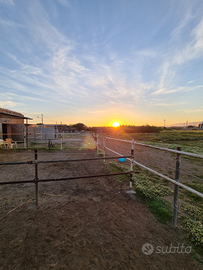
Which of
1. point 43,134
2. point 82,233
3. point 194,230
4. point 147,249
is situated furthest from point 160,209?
point 43,134

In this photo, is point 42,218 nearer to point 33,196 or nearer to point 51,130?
point 33,196

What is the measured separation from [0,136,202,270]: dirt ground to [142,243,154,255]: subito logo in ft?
0.14

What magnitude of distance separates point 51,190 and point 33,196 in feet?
1.60

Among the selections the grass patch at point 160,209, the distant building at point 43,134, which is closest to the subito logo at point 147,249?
the grass patch at point 160,209

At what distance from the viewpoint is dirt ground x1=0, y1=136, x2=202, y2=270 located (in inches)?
67.1

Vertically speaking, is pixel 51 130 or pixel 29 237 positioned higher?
pixel 51 130

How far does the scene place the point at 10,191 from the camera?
3605 millimetres

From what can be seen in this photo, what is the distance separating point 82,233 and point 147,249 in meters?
1.05

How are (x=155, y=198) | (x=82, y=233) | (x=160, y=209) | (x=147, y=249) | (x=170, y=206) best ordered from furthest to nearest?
(x=155, y=198)
(x=170, y=206)
(x=160, y=209)
(x=82, y=233)
(x=147, y=249)

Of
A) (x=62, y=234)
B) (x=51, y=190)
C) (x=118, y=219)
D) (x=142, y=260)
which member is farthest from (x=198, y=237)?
(x=51, y=190)

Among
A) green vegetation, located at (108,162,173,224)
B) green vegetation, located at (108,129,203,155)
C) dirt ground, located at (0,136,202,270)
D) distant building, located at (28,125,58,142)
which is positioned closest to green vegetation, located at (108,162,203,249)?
green vegetation, located at (108,162,173,224)

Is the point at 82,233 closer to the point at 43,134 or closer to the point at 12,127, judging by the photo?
the point at 12,127

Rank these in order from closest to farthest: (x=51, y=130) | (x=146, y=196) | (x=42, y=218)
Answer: (x=42, y=218) → (x=146, y=196) → (x=51, y=130)

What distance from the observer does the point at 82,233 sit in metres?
2.16
